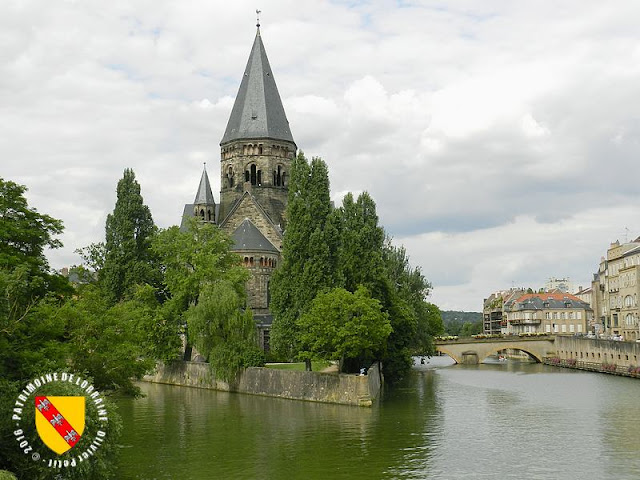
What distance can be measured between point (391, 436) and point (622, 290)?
64255mm

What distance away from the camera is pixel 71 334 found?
102 feet

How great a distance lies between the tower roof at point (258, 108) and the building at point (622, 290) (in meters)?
40.7

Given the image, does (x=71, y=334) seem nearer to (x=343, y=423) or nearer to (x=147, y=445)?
(x=147, y=445)

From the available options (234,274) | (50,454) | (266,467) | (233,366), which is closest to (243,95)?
(234,274)

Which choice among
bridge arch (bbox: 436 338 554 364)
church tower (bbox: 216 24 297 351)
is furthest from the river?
bridge arch (bbox: 436 338 554 364)

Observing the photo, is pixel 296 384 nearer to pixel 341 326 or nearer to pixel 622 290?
pixel 341 326

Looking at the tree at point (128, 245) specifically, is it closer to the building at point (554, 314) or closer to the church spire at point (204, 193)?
the church spire at point (204, 193)

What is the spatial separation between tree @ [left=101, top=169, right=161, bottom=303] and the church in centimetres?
1812

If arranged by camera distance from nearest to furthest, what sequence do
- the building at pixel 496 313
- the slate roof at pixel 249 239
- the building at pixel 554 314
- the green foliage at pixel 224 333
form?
the green foliage at pixel 224 333, the slate roof at pixel 249 239, the building at pixel 554 314, the building at pixel 496 313

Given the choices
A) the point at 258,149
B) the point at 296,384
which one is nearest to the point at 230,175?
the point at 258,149

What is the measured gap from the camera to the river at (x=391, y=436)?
95.5 feet

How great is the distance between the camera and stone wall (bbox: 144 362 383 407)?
46719mm

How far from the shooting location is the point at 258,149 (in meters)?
91.2

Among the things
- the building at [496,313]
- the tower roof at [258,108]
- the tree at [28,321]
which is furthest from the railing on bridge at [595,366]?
the building at [496,313]
